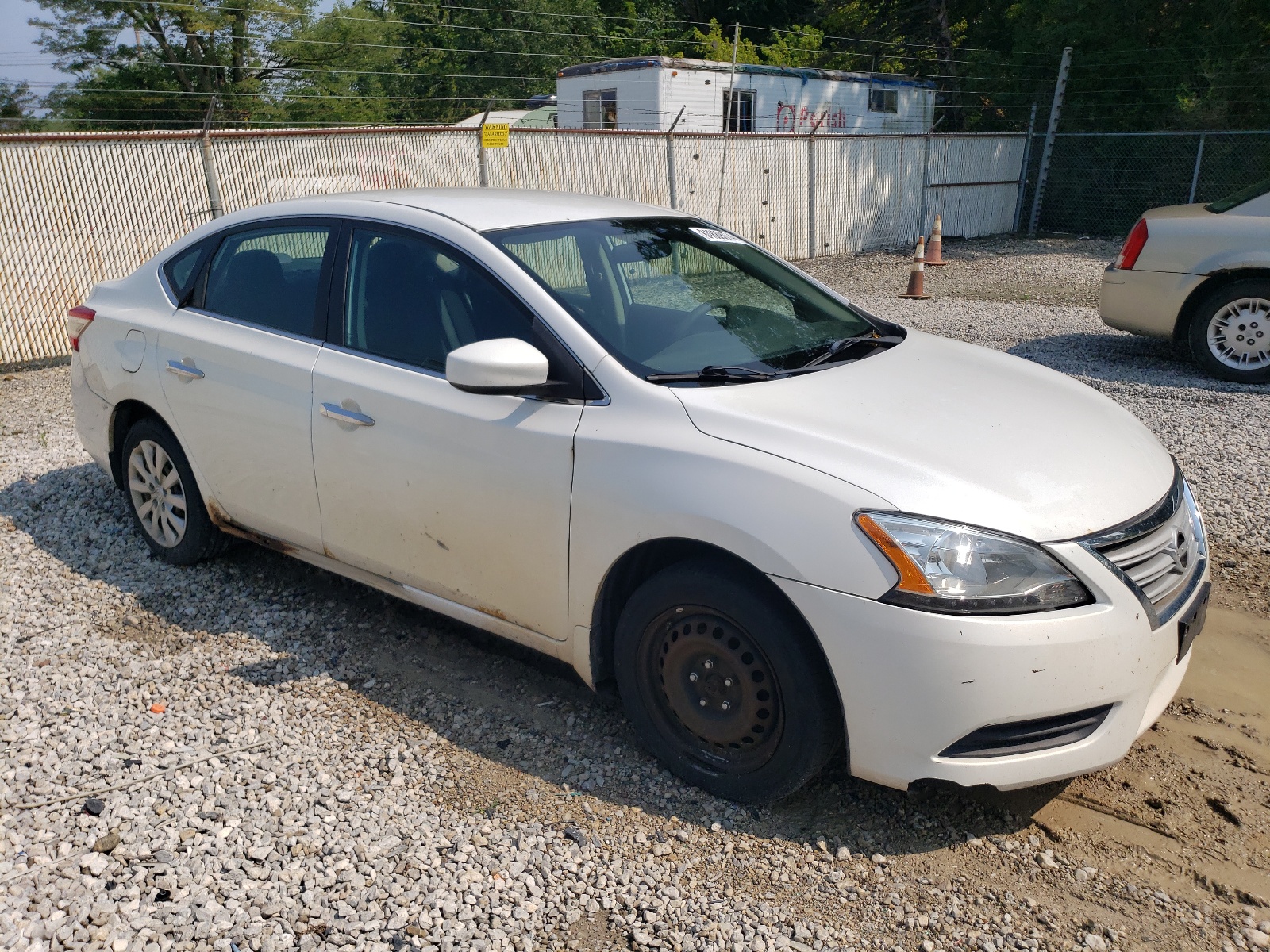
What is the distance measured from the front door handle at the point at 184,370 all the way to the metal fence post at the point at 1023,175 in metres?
20.6

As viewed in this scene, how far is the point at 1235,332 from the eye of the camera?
314 inches

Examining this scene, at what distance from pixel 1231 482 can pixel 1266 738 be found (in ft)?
9.38

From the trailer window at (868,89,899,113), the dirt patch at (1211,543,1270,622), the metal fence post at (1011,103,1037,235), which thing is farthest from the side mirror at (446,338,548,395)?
the trailer window at (868,89,899,113)

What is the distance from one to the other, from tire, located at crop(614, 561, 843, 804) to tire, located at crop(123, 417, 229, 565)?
2.43m

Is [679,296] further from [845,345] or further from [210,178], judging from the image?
[210,178]

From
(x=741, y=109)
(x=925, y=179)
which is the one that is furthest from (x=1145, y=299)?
(x=741, y=109)

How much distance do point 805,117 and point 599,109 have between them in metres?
4.82

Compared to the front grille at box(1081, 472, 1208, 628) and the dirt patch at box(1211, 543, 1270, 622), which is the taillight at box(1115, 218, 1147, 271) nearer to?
the dirt patch at box(1211, 543, 1270, 622)

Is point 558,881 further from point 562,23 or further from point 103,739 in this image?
point 562,23

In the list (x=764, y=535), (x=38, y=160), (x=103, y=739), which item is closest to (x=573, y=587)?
(x=764, y=535)

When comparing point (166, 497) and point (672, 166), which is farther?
point (672, 166)

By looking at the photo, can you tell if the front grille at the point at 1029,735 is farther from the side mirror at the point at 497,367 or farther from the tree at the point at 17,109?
the tree at the point at 17,109

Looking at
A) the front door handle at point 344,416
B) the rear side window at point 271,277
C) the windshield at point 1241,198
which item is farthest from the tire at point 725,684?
the windshield at point 1241,198

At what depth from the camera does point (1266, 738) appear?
10.9 feet
